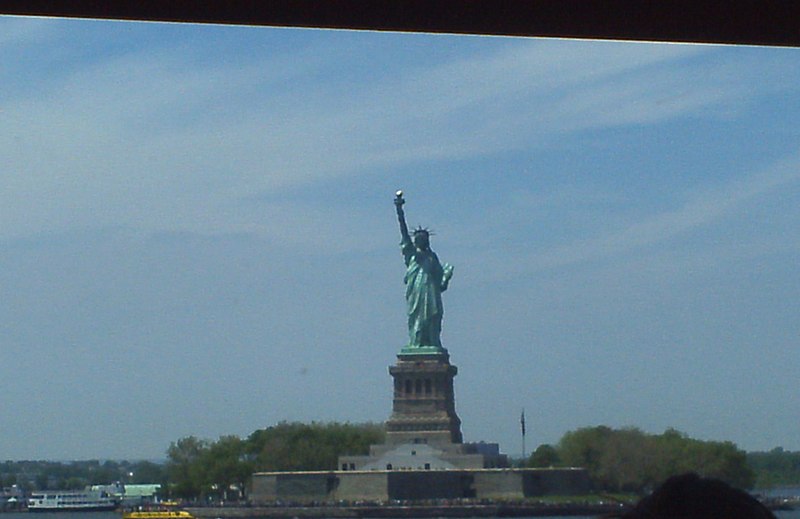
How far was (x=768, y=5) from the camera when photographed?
3.85 meters

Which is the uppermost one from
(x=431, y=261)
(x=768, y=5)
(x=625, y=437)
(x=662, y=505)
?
(x=431, y=261)

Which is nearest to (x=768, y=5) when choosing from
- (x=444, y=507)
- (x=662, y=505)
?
(x=662, y=505)

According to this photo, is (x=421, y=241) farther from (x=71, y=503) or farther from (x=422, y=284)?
(x=71, y=503)

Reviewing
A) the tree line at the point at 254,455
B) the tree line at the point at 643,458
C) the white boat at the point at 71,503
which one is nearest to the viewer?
the tree line at the point at 643,458

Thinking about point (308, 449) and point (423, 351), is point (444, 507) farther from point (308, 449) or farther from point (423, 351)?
point (308, 449)

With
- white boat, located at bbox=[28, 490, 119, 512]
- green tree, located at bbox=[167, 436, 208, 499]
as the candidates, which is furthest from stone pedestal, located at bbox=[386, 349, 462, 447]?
white boat, located at bbox=[28, 490, 119, 512]

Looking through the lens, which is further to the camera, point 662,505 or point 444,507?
point 444,507

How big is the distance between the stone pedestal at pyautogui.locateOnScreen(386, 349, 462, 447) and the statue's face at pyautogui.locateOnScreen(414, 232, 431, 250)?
2792 mm

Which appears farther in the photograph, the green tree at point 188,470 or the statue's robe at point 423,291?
the green tree at point 188,470

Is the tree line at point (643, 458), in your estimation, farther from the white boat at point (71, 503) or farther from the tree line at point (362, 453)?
the white boat at point (71, 503)

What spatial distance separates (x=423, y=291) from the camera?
43.7m

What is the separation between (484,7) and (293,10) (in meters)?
0.46

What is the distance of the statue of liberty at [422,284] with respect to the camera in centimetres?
4356

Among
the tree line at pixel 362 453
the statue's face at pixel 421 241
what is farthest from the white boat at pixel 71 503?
the statue's face at pixel 421 241
